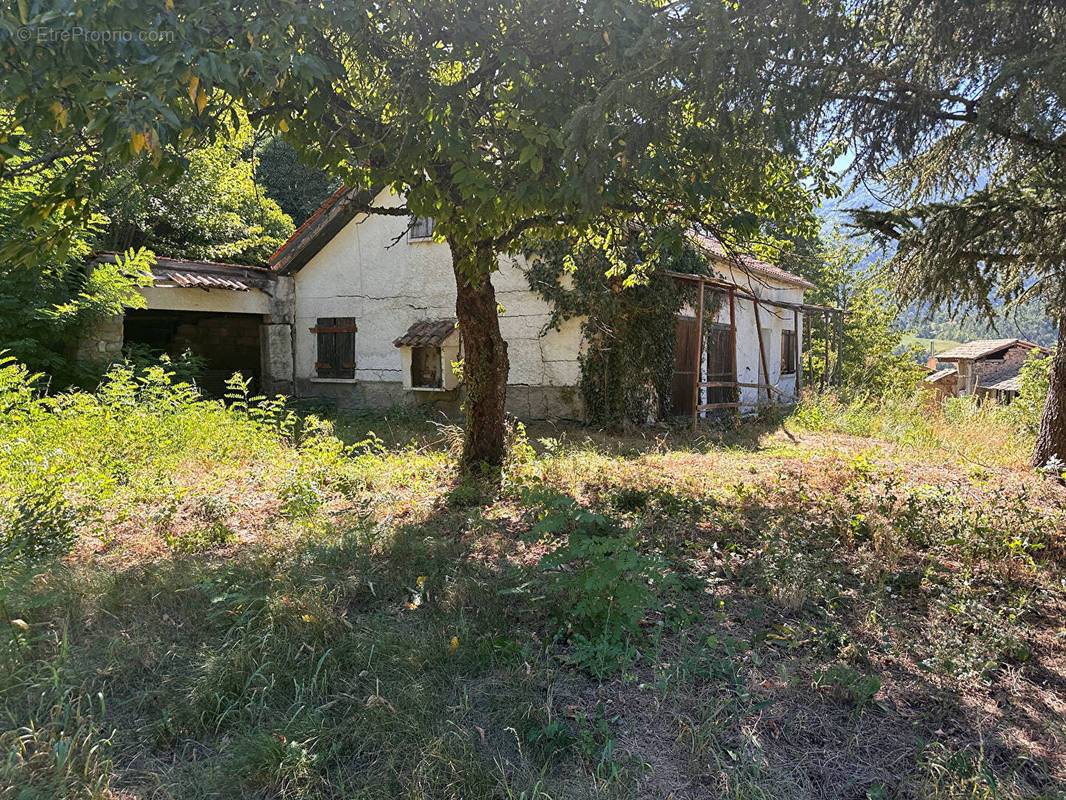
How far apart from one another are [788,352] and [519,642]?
15179mm

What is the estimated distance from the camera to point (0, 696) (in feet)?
8.84

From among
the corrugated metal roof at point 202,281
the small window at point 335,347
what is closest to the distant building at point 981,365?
the small window at point 335,347

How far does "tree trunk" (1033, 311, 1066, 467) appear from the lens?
22.8 feet

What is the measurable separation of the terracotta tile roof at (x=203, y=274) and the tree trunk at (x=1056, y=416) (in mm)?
12807

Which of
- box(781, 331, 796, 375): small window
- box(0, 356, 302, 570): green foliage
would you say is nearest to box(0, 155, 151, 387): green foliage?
box(0, 356, 302, 570): green foliage

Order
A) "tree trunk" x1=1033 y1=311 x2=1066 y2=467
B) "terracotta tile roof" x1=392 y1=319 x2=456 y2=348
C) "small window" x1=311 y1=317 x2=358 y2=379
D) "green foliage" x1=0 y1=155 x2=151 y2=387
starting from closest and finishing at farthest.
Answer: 1. "tree trunk" x1=1033 y1=311 x2=1066 y2=467
2. "green foliage" x1=0 y1=155 x2=151 y2=387
3. "terracotta tile roof" x1=392 y1=319 x2=456 y2=348
4. "small window" x1=311 y1=317 x2=358 y2=379

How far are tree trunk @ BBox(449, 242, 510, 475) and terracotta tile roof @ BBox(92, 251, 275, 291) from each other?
7044mm

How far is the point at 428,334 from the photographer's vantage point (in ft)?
39.2

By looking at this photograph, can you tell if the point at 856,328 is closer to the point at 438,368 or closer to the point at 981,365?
the point at 438,368

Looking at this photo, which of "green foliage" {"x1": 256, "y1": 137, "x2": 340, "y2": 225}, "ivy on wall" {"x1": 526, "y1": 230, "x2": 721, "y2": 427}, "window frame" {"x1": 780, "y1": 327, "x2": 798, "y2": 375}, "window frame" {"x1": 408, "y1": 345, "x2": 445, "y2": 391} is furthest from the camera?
"green foliage" {"x1": 256, "y1": 137, "x2": 340, "y2": 225}

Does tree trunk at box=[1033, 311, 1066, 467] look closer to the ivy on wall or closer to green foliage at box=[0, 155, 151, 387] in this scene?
the ivy on wall

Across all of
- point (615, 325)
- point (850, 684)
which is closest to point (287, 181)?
point (615, 325)

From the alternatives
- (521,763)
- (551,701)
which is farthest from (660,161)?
(521,763)

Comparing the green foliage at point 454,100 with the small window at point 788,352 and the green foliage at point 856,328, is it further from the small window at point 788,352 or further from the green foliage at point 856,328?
the green foliage at point 856,328
